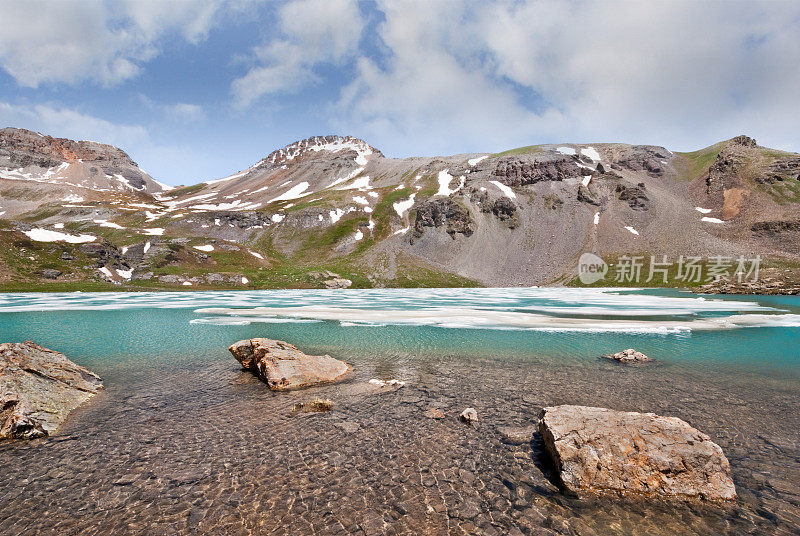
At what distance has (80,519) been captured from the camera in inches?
299

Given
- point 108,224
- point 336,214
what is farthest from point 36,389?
point 108,224

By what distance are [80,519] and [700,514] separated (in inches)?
552

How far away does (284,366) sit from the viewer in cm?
1805

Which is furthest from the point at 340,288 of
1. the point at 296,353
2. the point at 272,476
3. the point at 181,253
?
the point at 272,476

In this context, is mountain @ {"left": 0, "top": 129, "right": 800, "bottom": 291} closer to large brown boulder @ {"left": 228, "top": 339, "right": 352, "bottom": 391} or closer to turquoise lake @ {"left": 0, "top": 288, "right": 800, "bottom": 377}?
turquoise lake @ {"left": 0, "top": 288, "right": 800, "bottom": 377}

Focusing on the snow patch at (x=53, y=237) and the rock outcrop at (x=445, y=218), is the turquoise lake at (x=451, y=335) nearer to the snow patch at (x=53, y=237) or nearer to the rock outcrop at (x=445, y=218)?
the snow patch at (x=53, y=237)

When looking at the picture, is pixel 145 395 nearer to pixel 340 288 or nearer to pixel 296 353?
pixel 296 353

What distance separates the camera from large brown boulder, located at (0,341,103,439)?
11781mm

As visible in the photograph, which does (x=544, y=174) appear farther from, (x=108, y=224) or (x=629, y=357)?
(x=108, y=224)

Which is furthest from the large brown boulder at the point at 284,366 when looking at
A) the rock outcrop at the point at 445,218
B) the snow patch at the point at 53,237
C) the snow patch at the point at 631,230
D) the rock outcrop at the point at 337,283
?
the snow patch at the point at 631,230

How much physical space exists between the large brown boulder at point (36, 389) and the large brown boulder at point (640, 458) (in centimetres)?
1716

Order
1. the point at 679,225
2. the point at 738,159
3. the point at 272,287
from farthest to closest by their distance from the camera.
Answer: the point at 738,159, the point at 679,225, the point at 272,287

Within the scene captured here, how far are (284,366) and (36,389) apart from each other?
9.61 meters

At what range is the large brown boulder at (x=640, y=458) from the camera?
851 centimetres
